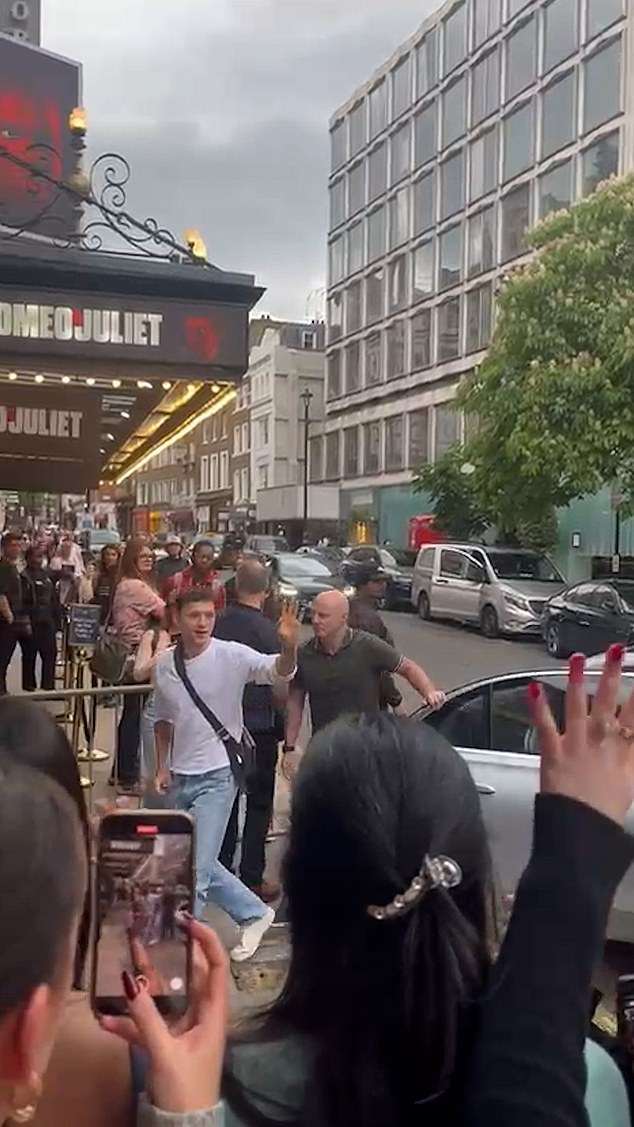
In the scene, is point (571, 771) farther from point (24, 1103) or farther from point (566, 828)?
point (24, 1103)

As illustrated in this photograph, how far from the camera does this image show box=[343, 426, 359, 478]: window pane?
58.2m

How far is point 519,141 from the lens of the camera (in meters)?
43.2

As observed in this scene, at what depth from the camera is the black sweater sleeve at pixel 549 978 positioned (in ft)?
3.79

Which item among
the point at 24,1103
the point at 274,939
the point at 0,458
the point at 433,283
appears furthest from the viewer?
the point at 433,283

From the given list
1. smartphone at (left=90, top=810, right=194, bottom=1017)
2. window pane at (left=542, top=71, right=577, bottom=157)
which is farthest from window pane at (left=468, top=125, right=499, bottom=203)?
smartphone at (left=90, top=810, right=194, bottom=1017)

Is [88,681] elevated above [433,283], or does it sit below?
below

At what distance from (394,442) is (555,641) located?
35896 mm

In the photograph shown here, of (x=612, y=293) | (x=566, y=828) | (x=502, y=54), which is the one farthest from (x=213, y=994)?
(x=502, y=54)

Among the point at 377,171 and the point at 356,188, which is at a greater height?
the point at 377,171

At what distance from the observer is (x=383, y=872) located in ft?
4.21

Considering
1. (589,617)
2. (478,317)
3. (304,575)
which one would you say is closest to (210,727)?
(589,617)

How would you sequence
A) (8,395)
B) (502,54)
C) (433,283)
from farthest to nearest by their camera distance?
1. (433,283)
2. (502,54)
3. (8,395)

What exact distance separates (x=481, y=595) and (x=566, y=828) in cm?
2110

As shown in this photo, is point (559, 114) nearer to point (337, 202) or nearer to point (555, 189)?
point (555, 189)
